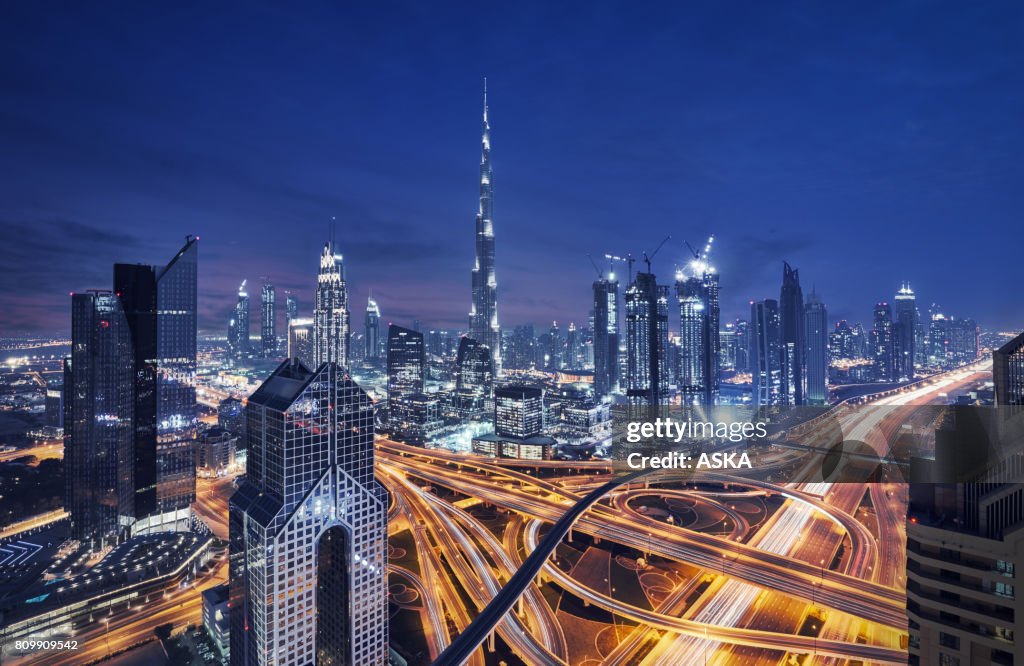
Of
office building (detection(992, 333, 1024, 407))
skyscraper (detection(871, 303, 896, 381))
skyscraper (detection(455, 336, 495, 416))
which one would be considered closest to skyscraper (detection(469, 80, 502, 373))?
skyscraper (detection(455, 336, 495, 416))

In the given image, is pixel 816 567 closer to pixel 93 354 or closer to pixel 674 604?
pixel 674 604

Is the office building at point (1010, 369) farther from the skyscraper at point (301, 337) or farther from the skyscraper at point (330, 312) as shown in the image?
the skyscraper at point (301, 337)

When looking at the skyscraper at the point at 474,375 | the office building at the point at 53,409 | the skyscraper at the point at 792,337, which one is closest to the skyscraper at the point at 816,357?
the skyscraper at the point at 792,337

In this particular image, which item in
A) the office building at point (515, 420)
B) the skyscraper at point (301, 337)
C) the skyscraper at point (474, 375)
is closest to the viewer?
the office building at point (515, 420)

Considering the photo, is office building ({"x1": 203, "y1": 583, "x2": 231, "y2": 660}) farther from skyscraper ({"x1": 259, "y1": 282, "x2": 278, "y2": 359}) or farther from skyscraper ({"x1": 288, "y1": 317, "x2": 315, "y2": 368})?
skyscraper ({"x1": 259, "y1": 282, "x2": 278, "y2": 359})

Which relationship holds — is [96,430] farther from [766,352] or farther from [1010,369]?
[766,352]

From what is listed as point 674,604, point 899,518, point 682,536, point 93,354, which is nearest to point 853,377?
point 899,518

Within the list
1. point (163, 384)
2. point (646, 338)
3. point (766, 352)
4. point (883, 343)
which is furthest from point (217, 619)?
point (883, 343)
